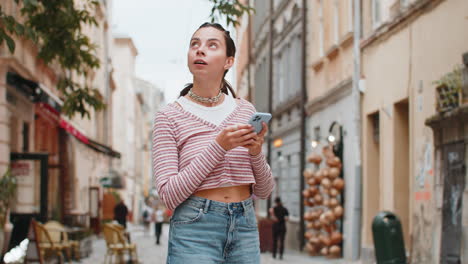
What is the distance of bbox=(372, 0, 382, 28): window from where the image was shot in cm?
1817

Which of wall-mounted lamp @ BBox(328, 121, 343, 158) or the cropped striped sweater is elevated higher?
wall-mounted lamp @ BBox(328, 121, 343, 158)

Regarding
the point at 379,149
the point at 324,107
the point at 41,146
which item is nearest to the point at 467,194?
the point at 379,149

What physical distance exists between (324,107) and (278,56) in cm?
833

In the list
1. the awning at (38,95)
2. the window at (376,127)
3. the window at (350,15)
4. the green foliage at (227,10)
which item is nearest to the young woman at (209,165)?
the green foliage at (227,10)

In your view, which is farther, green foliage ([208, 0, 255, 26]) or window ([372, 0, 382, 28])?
window ([372, 0, 382, 28])

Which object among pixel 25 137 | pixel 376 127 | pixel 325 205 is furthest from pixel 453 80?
pixel 25 137

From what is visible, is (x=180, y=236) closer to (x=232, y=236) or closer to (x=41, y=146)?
(x=232, y=236)

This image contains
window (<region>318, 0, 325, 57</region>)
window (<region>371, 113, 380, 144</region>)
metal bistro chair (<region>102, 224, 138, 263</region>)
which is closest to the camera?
metal bistro chair (<region>102, 224, 138, 263</region>)

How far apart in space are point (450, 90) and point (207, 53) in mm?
8911

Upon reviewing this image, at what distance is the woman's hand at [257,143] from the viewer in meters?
3.35

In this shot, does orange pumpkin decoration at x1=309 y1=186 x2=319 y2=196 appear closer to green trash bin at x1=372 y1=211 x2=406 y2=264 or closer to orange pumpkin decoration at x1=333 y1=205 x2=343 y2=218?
orange pumpkin decoration at x1=333 y1=205 x2=343 y2=218

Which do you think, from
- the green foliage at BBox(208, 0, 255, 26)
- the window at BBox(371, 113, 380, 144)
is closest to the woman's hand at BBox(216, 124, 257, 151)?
the green foliage at BBox(208, 0, 255, 26)

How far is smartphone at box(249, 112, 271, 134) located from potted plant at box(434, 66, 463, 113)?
8.73 m

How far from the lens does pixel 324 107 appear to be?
77.2ft
